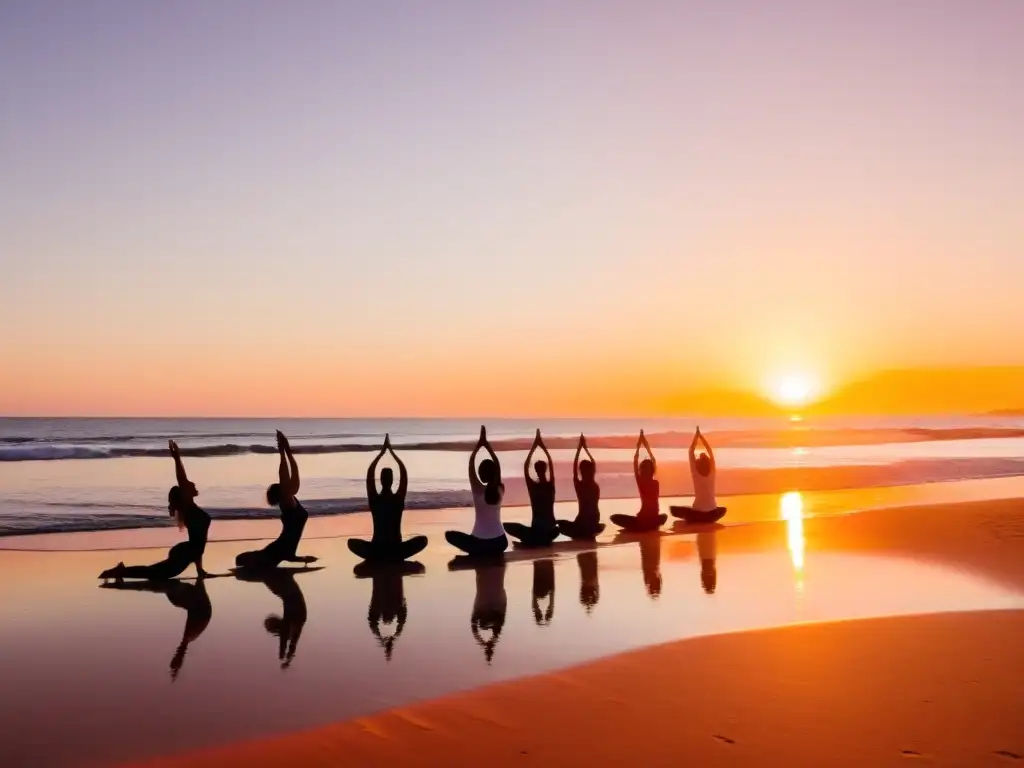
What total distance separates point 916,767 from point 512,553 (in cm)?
968

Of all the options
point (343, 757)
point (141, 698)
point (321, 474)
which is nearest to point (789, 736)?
point (343, 757)

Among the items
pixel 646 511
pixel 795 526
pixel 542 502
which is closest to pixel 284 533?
pixel 542 502

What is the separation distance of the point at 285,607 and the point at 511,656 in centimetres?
365

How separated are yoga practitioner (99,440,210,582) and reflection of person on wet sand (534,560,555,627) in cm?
490

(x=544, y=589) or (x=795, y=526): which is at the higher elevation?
(x=544, y=589)

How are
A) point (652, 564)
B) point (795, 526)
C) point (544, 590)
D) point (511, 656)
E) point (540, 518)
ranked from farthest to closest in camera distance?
point (795, 526) < point (540, 518) < point (652, 564) < point (544, 590) < point (511, 656)

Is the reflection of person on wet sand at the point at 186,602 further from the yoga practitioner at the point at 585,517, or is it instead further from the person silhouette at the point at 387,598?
the yoga practitioner at the point at 585,517

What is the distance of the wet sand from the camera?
20.2 feet

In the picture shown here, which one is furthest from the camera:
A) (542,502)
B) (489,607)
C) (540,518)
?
(540,518)

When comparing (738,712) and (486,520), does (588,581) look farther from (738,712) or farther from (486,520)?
(738,712)

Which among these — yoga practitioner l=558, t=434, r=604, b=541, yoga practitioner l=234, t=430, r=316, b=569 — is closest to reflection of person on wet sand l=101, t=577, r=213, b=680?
yoga practitioner l=234, t=430, r=316, b=569

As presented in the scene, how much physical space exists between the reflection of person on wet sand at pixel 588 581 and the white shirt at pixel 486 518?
1.42 m

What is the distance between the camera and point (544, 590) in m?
11.5

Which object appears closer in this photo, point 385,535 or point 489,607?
point 489,607
